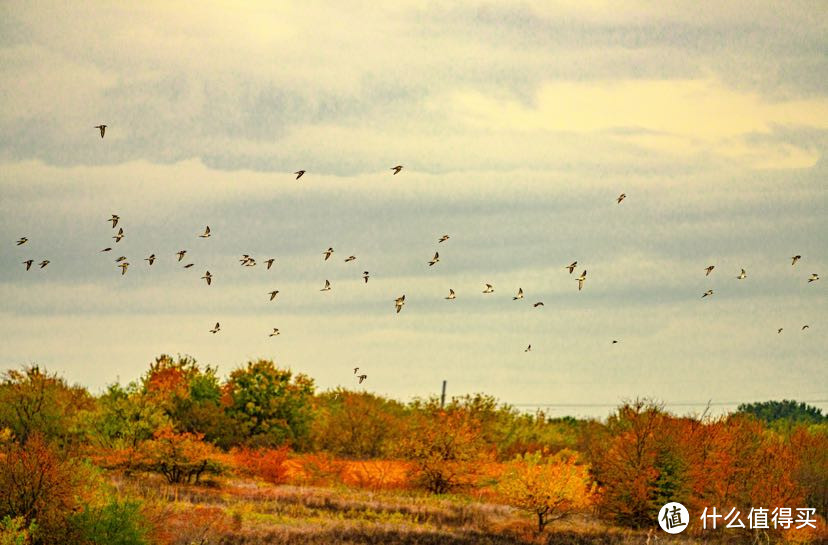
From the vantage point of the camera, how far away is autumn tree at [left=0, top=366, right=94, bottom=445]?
47.9 metres

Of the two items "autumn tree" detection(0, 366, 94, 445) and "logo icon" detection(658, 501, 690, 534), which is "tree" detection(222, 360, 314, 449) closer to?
"autumn tree" detection(0, 366, 94, 445)

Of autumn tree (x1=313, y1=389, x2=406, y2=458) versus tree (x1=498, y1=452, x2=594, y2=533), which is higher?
autumn tree (x1=313, y1=389, x2=406, y2=458)

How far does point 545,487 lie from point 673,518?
5474 millimetres

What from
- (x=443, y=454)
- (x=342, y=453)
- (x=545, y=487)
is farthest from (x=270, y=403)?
(x=545, y=487)

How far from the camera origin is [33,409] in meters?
48.1

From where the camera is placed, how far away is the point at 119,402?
1967 inches

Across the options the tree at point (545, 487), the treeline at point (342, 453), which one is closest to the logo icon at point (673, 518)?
the treeline at point (342, 453)

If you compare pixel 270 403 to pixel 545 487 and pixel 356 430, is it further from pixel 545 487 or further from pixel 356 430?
pixel 545 487

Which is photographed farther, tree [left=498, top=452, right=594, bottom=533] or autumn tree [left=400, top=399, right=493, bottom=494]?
autumn tree [left=400, top=399, right=493, bottom=494]

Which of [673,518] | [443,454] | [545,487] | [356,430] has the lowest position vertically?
[673,518]

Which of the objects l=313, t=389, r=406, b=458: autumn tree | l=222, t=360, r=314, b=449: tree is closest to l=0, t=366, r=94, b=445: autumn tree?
l=222, t=360, r=314, b=449: tree

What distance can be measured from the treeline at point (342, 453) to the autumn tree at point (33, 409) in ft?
0.22

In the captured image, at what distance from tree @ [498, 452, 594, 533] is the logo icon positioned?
302 centimetres

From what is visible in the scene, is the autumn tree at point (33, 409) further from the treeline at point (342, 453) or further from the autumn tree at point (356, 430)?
the autumn tree at point (356, 430)
